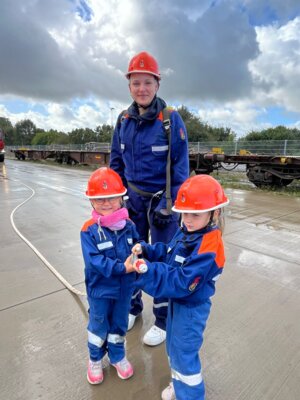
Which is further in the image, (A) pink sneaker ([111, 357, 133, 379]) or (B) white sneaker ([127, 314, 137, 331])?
(B) white sneaker ([127, 314, 137, 331])

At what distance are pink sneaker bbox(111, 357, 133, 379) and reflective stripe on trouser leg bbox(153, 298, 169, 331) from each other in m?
0.39

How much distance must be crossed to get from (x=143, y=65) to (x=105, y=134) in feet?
205

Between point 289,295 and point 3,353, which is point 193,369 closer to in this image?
point 3,353

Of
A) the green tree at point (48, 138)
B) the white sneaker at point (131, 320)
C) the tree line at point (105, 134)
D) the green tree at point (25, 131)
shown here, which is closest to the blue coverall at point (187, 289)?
the white sneaker at point (131, 320)

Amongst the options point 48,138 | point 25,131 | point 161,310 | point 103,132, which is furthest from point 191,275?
point 25,131

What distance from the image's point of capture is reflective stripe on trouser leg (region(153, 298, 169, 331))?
6.67 ft

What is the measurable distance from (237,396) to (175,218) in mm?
1106

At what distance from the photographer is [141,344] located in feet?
6.60

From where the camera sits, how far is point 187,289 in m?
1.30

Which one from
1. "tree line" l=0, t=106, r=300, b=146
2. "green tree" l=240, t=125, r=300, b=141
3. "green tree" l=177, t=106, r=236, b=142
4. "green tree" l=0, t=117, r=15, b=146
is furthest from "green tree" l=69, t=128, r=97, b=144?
"green tree" l=240, t=125, r=300, b=141

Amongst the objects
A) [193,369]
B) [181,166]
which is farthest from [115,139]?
[193,369]

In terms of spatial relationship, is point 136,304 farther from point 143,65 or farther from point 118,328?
point 143,65

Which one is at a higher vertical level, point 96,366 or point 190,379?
point 190,379

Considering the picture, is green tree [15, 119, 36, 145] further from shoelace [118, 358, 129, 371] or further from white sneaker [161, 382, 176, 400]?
white sneaker [161, 382, 176, 400]
